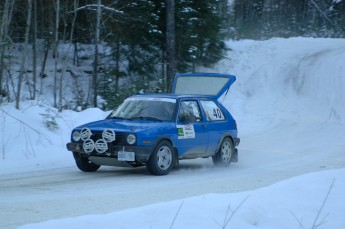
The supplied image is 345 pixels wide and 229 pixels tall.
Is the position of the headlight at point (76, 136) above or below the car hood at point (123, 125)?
below

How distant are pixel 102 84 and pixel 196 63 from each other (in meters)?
5.46

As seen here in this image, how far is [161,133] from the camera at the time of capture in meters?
11.3

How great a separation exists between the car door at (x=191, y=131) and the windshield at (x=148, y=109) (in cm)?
23

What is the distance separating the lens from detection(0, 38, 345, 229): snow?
672 centimetres

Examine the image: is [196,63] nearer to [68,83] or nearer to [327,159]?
[68,83]

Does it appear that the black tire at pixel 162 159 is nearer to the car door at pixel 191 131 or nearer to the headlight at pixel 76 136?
the car door at pixel 191 131

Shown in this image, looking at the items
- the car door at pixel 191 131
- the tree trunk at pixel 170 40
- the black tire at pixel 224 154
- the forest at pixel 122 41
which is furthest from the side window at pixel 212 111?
the tree trunk at pixel 170 40

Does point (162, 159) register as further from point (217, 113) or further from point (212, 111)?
point (217, 113)

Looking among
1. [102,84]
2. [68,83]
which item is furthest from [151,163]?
[68,83]

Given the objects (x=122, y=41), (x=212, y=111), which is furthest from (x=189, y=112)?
(x=122, y=41)

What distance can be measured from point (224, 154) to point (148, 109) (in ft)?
7.41

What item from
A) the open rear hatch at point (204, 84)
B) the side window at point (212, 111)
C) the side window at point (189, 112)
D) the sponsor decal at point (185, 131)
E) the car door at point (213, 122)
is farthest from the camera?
the open rear hatch at point (204, 84)

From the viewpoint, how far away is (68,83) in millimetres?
27922

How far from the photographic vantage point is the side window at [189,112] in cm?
1210
